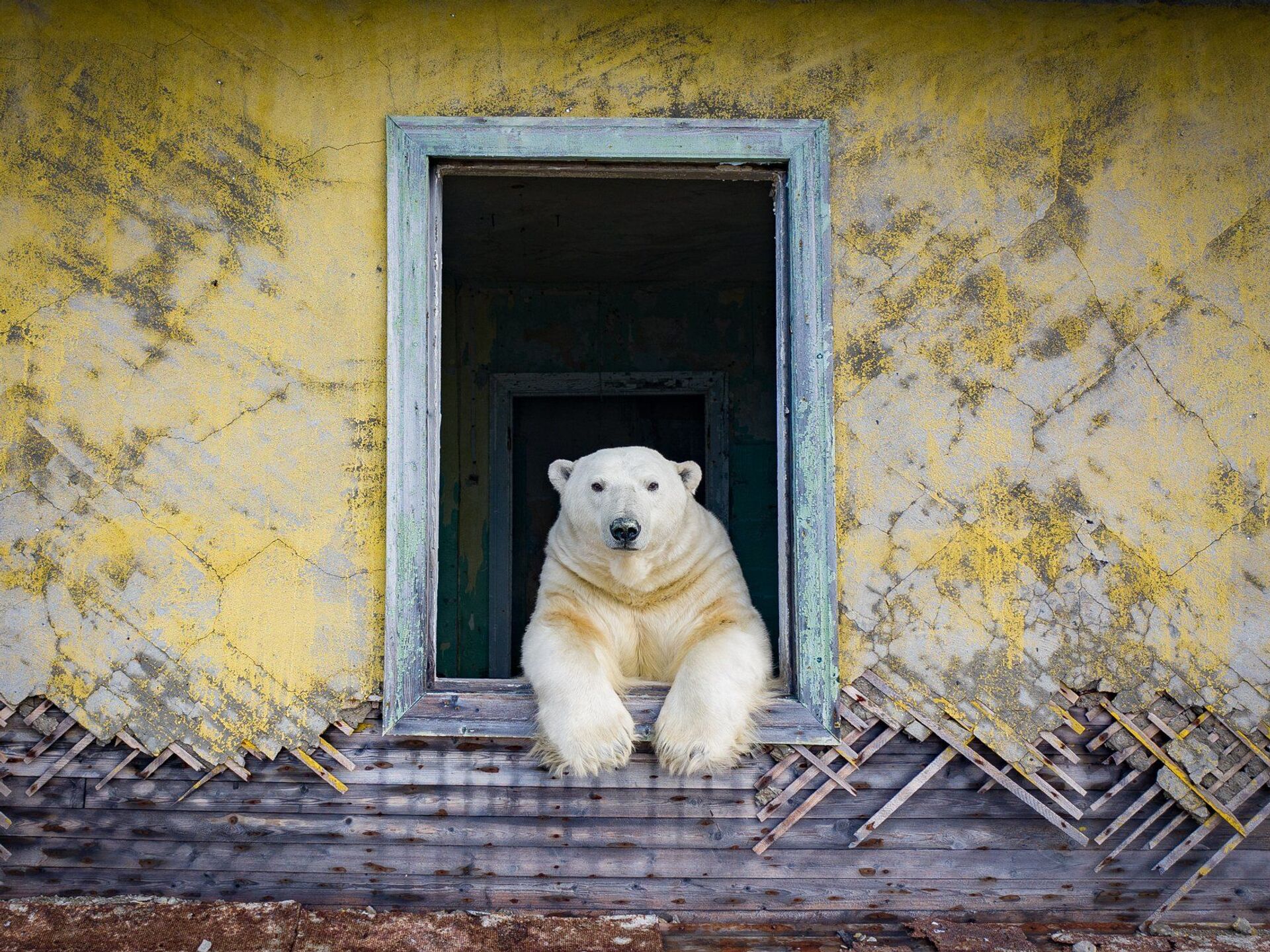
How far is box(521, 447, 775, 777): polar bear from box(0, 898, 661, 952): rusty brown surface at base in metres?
0.51

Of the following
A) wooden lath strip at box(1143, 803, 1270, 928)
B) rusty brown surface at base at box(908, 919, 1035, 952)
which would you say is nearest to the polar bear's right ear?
rusty brown surface at base at box(908, 919, 1035, 952)

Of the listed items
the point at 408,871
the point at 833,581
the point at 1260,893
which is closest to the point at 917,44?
the point at 833,581

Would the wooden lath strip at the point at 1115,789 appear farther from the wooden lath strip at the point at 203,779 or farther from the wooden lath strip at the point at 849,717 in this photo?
the wooden lath strip at the point at 203,779

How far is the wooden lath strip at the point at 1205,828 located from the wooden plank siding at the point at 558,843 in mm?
42

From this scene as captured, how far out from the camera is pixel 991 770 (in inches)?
105

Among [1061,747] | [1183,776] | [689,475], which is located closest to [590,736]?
[689,475]


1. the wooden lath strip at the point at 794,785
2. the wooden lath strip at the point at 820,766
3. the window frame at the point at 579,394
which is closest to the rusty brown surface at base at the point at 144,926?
the wooden lath strip at the point at 794,785

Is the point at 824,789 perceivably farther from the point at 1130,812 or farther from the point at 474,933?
the point at 474,933

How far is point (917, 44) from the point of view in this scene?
2768 mm

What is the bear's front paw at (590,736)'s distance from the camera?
2.49 m

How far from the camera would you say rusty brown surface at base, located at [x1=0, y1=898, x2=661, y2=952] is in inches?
100

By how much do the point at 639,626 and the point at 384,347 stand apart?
4.04 ft

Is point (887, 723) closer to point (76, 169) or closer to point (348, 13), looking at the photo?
point (348, 13)

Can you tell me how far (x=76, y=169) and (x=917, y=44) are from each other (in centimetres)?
260
